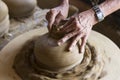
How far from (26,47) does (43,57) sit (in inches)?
Result: 8.8

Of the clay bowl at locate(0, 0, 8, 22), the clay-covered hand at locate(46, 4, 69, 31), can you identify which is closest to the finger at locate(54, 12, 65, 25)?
the clay-covered hand at locate(46, 4, 69, 31)

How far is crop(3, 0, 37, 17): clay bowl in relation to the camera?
2047mm

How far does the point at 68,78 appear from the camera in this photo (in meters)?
1.30

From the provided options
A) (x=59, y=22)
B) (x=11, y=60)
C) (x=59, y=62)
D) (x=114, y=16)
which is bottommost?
(x=114, y=16)

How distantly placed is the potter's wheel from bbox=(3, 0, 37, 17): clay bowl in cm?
49

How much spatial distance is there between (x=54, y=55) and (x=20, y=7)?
2.93ft

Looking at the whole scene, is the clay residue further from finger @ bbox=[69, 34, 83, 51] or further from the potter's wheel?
finger @ bbox=[69, 34, 83, 51]

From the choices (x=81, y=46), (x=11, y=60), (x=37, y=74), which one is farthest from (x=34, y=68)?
(x=81, y=46)

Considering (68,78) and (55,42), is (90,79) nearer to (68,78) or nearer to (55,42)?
(68,78)

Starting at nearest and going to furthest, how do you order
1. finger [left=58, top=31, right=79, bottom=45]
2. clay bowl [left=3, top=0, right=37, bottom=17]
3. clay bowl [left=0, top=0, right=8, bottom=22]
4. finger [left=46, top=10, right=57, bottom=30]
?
1. finger [left=58, top=31, right=79, bottom=45]
2. finger [left=46, top=10, right=57, bottom=30]
3. clay bowl [left=0, top=0, right=8, bottom=22]
4. clay bowl [left=3, top=0, right=37, bottom=17]

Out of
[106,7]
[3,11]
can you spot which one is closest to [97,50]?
[106,7]

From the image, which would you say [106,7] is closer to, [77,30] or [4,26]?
[77,30]

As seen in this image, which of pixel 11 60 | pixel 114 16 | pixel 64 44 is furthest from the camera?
pixel 114 16

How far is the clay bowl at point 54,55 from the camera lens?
1.29 metres
